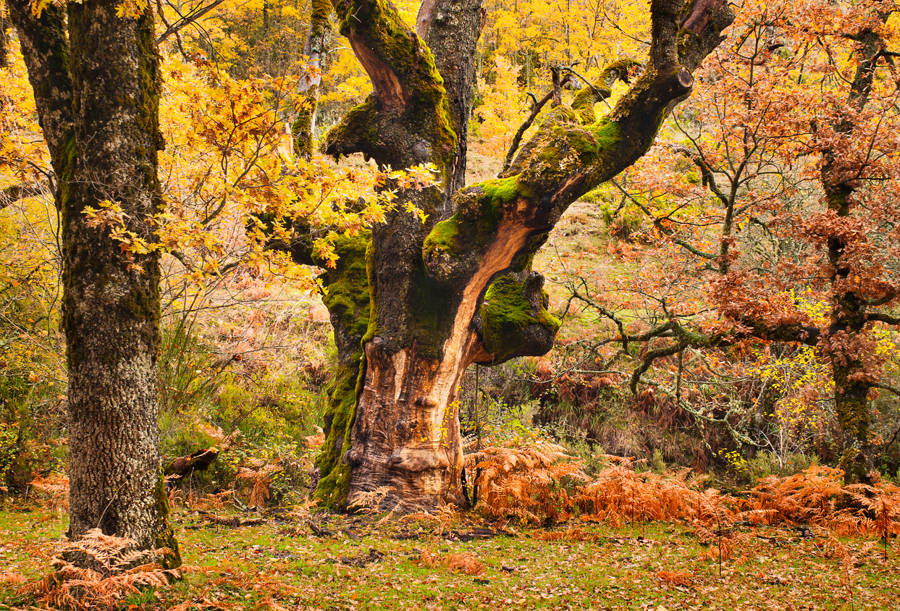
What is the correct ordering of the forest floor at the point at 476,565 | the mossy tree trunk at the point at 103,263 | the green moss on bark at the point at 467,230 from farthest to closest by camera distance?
the green moss on bark at the point at 467,230
the forest floor at the point at 476,565
the mossy tree trunk at the point at 103,263

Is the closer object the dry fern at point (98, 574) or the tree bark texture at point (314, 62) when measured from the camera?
the dry fern at point (98, 574)

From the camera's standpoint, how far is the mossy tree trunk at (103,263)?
4078 mm

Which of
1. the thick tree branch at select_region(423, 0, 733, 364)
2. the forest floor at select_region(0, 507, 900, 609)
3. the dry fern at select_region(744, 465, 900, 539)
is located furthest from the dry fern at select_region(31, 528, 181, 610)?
the dry fern at select_region(744, 465, 900, 539)

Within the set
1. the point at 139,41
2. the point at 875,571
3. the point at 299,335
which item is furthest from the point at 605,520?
the point at 299,335

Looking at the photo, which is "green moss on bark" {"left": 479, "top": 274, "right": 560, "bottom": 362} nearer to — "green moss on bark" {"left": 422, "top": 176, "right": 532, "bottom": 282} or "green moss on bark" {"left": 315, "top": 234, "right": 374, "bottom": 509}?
"green moss on bark" {"left": 422, "top": 176, "right": 532, "bottom": 282}

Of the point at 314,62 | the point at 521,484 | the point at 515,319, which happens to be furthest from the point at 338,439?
the point at 314,62

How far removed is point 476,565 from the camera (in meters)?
5.71

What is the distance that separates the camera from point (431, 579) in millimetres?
5410

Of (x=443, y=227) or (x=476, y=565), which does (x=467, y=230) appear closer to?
(x=443, y=227)

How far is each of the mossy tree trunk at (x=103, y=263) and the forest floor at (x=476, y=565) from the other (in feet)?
1.78

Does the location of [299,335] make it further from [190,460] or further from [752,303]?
[752,303]

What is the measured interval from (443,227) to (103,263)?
388 cm

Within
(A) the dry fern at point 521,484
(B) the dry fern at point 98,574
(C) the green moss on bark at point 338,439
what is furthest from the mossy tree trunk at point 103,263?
(A) the dry fern at point 521,484

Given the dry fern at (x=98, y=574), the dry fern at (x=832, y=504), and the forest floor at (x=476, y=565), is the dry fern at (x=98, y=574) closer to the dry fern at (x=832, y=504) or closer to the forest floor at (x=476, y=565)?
the forest floor at (x=476, y=565)
